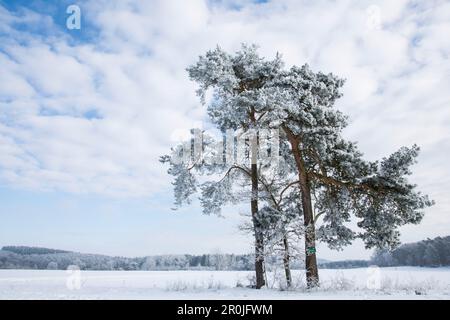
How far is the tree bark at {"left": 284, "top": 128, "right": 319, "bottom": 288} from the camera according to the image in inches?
663

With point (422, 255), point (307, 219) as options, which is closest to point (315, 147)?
point (307, 219)

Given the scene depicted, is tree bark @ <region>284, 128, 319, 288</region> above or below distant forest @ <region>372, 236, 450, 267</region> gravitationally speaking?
above

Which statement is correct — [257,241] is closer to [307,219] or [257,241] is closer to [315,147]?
[307,219]

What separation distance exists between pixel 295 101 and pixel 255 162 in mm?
3538

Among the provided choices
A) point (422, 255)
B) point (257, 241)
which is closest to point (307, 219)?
point (257, 241)

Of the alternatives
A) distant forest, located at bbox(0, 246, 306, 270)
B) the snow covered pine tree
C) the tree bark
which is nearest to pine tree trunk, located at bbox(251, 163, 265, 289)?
the snow covered pine tree

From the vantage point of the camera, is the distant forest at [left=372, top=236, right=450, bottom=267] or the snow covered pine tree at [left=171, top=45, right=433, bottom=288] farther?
the distant forest at [left=372, top=236, right=450, bottom=267]

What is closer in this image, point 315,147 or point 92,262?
point 315,147

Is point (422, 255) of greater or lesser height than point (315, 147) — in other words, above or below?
below

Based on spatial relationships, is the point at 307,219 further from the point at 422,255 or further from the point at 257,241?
the point at 422,255

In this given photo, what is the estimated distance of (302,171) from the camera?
59.4 feet

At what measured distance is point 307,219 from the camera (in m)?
17.4

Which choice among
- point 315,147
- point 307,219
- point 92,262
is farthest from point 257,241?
point 92,262

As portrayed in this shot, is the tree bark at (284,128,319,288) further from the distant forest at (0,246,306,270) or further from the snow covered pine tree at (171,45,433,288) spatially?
the distant forest at (0,246,306,270)
